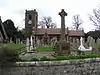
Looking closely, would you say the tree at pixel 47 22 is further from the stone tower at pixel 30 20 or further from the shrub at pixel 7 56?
the shrub at pixel 7 56

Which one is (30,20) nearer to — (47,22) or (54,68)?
(47,22)

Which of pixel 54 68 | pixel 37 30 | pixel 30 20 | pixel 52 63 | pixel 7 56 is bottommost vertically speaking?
pixel 54 68

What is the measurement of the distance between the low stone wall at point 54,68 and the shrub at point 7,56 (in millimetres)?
330

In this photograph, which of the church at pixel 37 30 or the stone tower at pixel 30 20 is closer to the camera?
the church at pixel 37 30

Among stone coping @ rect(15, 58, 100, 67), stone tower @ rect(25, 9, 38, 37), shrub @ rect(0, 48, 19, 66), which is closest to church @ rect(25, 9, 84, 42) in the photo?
stone tower @ rect(25, 9, 38, 37)

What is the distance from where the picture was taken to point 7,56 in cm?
1387

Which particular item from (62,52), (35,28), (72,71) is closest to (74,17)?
(35,28)

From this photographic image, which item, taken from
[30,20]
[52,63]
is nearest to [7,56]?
[52,63]

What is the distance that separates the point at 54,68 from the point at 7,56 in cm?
253

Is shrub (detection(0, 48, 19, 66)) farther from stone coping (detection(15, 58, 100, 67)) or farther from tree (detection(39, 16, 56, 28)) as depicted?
tree (detection(39, 16, 56, 28))

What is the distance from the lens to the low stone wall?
552 inches

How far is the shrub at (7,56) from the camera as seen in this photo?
543 inches

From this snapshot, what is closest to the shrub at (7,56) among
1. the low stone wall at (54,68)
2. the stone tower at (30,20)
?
the low stone wall at (54,68)

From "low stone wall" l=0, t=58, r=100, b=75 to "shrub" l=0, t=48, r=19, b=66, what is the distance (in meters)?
0.33
